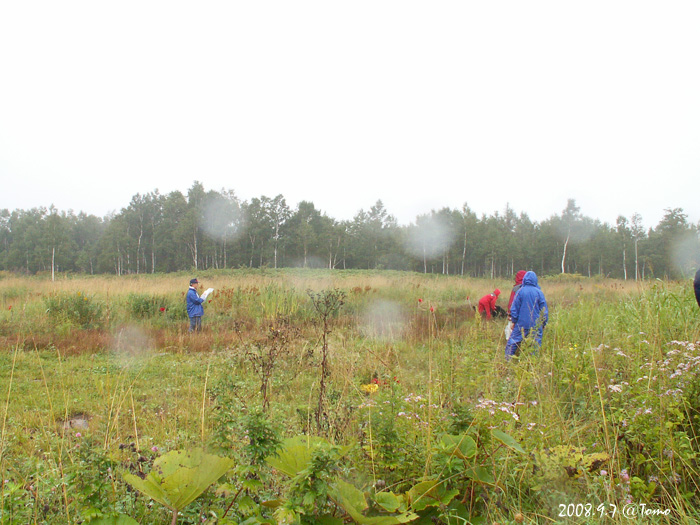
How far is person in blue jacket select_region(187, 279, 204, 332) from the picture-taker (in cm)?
965

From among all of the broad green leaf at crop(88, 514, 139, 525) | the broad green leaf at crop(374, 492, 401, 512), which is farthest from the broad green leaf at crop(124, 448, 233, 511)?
the broad green leaf at crop(374, 492, 401, 512)

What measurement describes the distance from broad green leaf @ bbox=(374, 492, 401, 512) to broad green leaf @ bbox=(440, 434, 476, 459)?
34cm

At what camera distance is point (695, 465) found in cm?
221

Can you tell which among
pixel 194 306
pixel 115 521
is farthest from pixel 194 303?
pixel 115 521

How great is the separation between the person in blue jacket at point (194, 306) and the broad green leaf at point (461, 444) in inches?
347

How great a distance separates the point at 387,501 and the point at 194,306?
926cm

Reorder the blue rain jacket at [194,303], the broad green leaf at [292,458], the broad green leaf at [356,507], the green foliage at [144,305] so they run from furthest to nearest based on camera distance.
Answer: the green foliage at [144,305] < the blue rain jacket at [194,303] < the broad green leaf at [292,458] < the broad green leaf at [356,507]

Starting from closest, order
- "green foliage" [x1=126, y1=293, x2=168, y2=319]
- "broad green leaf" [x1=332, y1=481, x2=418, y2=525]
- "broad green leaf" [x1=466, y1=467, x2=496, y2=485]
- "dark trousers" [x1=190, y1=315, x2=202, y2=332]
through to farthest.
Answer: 1. "broad green leaf" [x1=332, y1=481, x2=418, y2=525]
2. "broad green leaf" [x1=466, y1=467, x2=496, y2=485]
3. "dark trousers" [x1=190, y1=315, x2=202, y2=332]
4. "green foliage" [x1=126, y1=293, x2=168, y2=319]

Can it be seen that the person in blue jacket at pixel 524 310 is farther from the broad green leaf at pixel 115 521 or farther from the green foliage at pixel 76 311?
the green foliage at pixel 76 311

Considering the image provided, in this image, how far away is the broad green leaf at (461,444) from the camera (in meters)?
1.70

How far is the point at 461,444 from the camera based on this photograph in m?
1.75

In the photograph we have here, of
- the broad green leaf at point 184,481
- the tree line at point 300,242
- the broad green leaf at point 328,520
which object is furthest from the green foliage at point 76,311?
the tree line at point 300,242

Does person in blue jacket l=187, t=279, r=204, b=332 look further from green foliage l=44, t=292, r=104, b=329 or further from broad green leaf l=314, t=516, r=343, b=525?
broad green leaf l=314, t=516, r=343, b=525

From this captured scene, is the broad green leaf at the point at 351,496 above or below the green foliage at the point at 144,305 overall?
above
